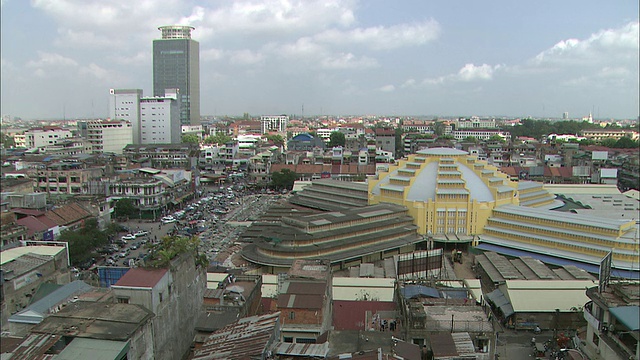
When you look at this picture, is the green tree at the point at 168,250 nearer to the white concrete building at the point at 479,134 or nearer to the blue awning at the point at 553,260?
the blue awning at the point at 553,260

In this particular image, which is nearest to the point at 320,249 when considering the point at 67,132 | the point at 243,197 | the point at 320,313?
the point at 320,313

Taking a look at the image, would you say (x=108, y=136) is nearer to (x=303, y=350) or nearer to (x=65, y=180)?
(x=65, y=180)

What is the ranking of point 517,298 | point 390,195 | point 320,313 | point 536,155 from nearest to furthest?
point 320,313
point 517,298
point 390,195
point 536,155

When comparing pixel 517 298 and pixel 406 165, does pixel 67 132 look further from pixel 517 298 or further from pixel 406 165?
pixel 517 298

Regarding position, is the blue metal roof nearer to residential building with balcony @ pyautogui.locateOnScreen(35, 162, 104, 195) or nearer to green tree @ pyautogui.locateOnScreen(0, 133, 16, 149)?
residential building with balcony @ pyautogui.locateOnScreen(35, 162, 104, 195)

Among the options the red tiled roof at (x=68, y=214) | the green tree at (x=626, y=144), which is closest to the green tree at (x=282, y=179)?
the red tiled roof at (x=68, y=214)
